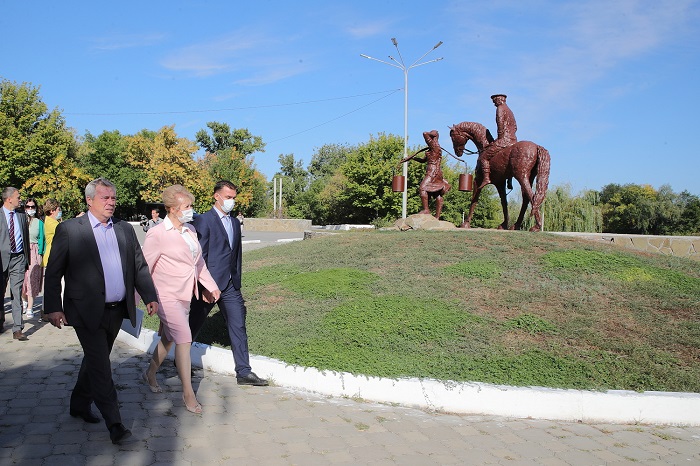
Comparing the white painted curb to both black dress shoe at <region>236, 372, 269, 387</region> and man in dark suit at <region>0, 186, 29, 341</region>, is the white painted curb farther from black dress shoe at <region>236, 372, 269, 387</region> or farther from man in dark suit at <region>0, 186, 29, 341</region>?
man in dark suit at <region>0, 186, 29, 341</region>

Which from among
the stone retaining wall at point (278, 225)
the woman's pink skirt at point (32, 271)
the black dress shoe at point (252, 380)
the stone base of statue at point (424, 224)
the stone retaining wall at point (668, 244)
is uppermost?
the stone base of statue at point (424, 224)

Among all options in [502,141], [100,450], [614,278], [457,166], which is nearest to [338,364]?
[100,450]

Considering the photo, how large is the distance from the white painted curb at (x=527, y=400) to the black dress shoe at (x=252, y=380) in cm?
66

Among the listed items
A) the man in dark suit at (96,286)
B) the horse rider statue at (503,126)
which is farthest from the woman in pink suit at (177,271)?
the horse rider statue at (503,126)

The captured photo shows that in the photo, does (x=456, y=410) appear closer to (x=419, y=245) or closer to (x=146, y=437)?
(x=146, y=437)

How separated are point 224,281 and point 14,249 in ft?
11.8

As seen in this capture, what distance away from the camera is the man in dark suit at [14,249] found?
22.9 ft

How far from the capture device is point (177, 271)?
4.92 metres

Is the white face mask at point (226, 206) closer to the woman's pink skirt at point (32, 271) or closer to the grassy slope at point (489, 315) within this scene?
the grassy slope at point (489, 315)

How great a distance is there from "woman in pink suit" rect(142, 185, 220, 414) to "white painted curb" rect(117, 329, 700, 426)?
142 centimetres

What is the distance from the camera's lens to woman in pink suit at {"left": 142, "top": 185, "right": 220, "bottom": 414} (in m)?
4.81

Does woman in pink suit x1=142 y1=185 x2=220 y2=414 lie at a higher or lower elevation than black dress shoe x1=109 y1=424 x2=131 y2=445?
higher

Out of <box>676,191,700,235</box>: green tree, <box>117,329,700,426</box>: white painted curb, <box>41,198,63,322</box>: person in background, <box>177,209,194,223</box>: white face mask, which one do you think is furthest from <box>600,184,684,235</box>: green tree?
<box>177,209,194,223</box>: white face mask

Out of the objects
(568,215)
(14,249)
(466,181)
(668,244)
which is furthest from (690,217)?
(14,249)
